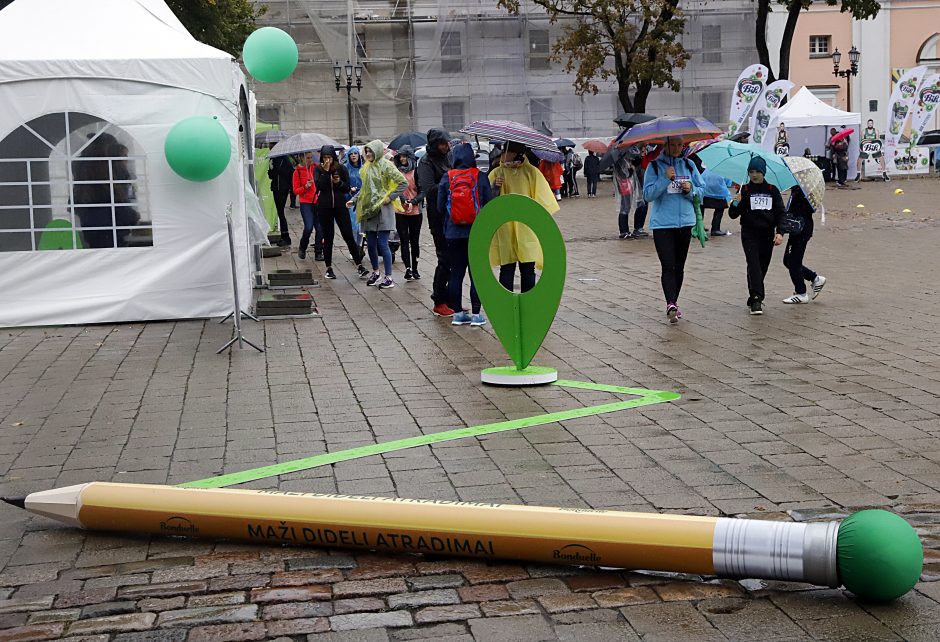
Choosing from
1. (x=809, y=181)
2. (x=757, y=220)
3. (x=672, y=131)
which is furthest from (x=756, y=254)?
(x=672, y=131)

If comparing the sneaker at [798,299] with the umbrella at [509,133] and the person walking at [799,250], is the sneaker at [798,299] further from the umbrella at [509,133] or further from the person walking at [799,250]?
the umbrella at [509,133]

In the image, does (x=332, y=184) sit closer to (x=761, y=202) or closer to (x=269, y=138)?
(x=761, y=202)

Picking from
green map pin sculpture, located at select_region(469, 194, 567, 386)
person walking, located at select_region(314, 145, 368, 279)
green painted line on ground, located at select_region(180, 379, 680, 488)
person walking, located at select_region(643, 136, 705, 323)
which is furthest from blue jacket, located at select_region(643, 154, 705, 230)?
person walking, located at select_region(314, 145, 368, 279)

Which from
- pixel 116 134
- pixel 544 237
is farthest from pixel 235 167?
pixel 544 237

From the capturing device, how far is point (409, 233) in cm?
1573

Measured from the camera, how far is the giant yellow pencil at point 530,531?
13.4 feet

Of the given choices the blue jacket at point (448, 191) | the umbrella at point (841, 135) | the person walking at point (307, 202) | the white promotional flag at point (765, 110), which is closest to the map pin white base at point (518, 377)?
the blue jacket at point (448, 191)

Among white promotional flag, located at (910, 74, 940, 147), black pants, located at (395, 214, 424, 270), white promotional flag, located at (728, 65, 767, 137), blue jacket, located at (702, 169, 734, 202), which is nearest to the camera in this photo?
black pants, located at (395, 214, 424, 270)

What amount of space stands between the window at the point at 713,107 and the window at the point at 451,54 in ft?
36.4

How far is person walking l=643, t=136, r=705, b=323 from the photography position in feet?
36.2

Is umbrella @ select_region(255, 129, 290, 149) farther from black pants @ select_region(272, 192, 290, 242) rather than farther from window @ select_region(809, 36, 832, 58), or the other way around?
window @ select_region(809, 36, 832, 58)

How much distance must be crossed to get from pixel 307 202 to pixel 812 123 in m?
24.7

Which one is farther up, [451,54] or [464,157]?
[451,54]

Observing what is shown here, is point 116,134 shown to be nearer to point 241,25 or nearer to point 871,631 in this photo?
point 871,631
